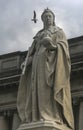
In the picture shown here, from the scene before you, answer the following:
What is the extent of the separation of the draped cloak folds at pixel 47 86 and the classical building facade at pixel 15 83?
30735mm

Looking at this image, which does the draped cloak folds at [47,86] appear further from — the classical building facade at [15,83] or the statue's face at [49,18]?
the classical building facade at [15,83]

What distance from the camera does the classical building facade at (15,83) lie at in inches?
1678

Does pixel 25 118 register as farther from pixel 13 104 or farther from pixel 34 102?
pixel 13 104

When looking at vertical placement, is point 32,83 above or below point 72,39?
below

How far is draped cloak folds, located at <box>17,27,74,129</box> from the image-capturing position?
10.2 meters

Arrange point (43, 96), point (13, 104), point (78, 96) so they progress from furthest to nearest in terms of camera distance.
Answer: point (13, 104) → point (78, 96) → point (43, 96)

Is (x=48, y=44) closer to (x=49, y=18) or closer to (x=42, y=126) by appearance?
(x=49, y=18)

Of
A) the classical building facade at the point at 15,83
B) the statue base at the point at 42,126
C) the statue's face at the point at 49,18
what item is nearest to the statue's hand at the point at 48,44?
the statue's face at the point at 49,18

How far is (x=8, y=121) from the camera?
47.3m

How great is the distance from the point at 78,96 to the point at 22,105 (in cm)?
3264

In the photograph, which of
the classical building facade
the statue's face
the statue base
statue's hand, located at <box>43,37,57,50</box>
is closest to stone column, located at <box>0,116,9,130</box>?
the classical building facade

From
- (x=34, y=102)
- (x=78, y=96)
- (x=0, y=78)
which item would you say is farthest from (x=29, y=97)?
(x=0, y=78)

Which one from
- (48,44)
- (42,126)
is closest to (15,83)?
(48,44)

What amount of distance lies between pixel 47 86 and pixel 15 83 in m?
34.8
